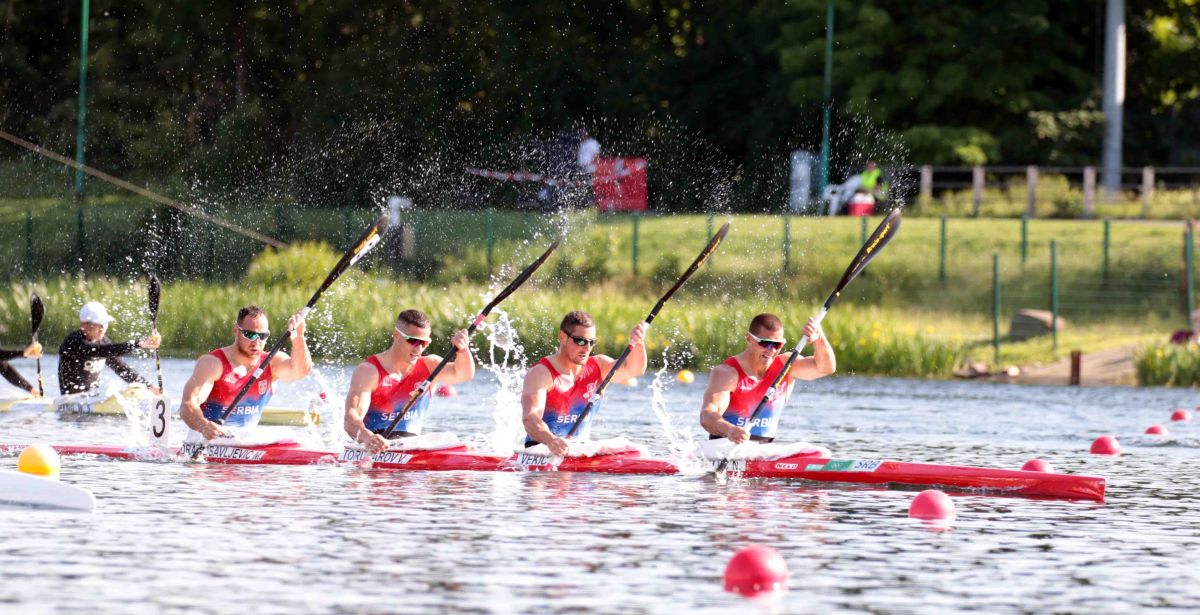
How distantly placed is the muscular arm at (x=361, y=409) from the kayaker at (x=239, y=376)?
0.71 meters

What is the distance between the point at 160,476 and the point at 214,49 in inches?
1588

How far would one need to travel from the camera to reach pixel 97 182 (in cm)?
4775

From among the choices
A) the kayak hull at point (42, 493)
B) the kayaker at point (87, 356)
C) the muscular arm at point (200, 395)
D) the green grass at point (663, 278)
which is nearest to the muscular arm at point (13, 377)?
the kayaker at point (87, 356)

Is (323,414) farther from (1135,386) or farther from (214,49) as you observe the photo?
(214,49)

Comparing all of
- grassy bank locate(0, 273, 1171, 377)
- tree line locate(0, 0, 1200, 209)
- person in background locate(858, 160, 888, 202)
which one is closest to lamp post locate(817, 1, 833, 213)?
tree line locate(0, 0, 1200, 209)

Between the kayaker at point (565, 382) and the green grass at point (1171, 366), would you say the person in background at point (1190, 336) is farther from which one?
the kayaker at point (565, 382)

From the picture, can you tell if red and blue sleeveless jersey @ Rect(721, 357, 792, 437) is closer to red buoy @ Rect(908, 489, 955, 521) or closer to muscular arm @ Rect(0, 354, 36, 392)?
red buoy @ Rect(908, 489, 955, 521)

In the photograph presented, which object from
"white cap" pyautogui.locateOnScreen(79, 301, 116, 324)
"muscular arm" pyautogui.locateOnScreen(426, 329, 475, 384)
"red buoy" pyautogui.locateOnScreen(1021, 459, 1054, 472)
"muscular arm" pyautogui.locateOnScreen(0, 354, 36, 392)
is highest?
"white cap" pyautogui.locateOnScreen(79, 301, 116, 324)

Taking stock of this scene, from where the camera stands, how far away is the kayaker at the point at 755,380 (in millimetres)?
15555

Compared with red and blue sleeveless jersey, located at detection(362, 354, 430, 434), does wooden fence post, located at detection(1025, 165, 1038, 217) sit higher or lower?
higher

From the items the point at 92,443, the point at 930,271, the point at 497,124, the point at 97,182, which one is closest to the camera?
the point at 92,443

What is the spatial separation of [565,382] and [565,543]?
3825 millimetres

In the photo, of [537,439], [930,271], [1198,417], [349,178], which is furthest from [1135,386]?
[349,178]

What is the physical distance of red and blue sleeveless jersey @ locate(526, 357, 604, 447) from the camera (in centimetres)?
1606
